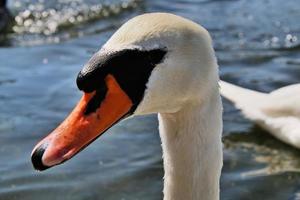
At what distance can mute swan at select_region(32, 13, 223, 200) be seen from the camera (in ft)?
10.6

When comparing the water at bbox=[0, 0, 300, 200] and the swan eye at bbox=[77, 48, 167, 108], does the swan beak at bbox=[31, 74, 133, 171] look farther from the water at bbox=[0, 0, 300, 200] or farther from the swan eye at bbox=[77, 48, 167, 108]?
the water at bbox=[0, 0, 300, 200]

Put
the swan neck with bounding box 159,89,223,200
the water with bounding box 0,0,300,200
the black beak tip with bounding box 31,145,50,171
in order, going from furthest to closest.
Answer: the water with bounding box 0,0,300,200 → the swan neck with bounding box 159,89,223,200 → the black beak tip with bounding box 31,145,50,171

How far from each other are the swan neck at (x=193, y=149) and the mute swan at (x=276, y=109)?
325 centimetres

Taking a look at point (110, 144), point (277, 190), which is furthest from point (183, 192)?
point (110, 144)

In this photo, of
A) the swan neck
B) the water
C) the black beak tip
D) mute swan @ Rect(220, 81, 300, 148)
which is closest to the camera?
the black beak tip

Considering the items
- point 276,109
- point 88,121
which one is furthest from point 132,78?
point 276,109

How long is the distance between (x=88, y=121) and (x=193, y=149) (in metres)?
0.60

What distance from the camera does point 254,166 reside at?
675cm

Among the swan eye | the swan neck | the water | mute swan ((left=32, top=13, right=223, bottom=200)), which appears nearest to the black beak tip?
mute swan ((left=32, top=13, right=223, bottom=200))

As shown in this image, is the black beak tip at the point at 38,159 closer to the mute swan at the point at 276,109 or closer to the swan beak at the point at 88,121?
the swan beak at the point at 88,121

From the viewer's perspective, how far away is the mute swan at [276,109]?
22.7ft

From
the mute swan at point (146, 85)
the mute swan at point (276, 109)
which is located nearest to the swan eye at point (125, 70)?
the mute swan at point (146, 85)

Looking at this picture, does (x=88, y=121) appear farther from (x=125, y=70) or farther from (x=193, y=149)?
(x=193, y=149)

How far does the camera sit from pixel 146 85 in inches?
131
